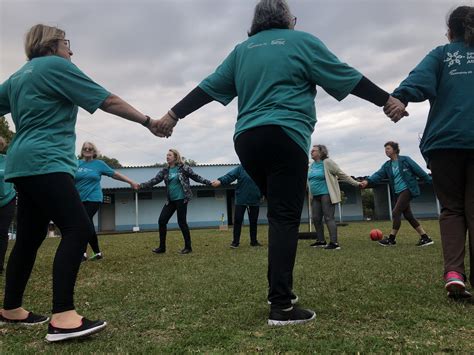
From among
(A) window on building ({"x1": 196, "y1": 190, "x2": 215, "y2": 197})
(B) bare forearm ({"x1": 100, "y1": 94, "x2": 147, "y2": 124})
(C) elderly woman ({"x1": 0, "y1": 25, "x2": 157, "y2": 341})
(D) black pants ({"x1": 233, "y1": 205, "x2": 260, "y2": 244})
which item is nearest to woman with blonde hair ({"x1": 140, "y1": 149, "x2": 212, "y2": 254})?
(D) black pants ({"x1": 233, "y1": 205, "x2": 260, "y2": 244})

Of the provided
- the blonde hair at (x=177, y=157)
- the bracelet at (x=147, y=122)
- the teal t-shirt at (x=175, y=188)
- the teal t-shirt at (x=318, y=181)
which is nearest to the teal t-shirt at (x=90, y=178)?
the teal t-shirt at (x=175, y=188)

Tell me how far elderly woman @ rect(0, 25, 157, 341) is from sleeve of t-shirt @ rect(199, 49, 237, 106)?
1.99ft

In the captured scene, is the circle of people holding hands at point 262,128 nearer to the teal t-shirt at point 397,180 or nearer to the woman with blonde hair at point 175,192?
the teal t-shirt at point 397,180

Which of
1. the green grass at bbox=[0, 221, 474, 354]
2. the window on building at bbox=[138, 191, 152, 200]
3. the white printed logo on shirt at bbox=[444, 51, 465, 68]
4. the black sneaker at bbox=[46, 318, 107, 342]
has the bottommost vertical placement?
the green grass at bbox=[0, 221, 474, 354]

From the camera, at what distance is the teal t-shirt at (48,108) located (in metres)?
2.93

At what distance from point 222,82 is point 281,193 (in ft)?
3.47

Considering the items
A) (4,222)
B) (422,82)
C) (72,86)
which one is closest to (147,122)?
(72,86)

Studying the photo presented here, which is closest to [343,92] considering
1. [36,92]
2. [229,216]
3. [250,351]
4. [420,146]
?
[420,146]

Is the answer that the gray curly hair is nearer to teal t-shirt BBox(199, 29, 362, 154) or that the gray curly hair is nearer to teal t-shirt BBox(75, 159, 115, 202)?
teal t-shirt BBox(199, 29, 362, 154)

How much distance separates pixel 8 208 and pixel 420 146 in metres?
5.63

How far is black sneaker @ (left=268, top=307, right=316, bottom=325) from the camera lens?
9.41 feet

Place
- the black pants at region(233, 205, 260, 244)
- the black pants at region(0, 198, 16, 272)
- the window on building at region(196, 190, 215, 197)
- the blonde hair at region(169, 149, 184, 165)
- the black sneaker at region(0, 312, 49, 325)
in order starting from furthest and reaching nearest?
the window on building at region(196, 190, 215, 197)
the black pants at region(233, 205, 260, 244)
the blonde hair at region(169, 149, 184, 165)
the black pants at region(0, 198, 16, 272)
the black sneaker at region(0, 312, 49, 325)

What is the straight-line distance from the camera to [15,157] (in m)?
2.96

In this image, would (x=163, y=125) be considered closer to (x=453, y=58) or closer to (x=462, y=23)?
(x=453, y=58)
